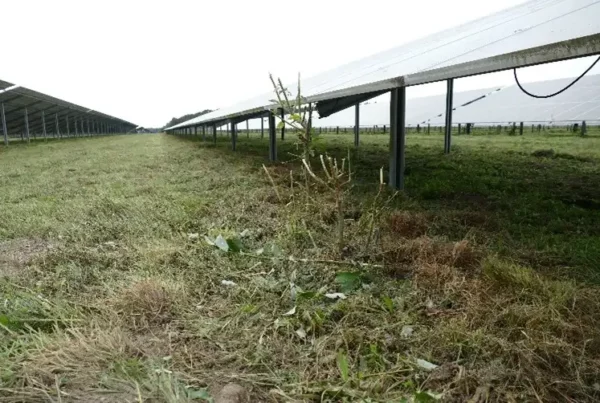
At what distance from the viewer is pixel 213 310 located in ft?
7.32

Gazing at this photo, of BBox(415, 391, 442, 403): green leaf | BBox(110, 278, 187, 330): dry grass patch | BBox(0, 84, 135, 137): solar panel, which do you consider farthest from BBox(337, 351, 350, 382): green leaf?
BBox(0, 84, 135, 137): solar panel

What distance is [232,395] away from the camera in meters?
1.54

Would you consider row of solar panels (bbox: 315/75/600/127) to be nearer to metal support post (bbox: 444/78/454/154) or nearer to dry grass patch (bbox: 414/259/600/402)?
metal support post (bbox: 444/78/454/154)

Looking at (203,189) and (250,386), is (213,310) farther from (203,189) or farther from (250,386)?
(203,189)

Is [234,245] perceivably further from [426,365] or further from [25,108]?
Result: [25,108]

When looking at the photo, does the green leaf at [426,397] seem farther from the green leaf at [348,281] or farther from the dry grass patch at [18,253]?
the dry grass patch at [18,253]

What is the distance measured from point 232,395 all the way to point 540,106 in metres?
22.6

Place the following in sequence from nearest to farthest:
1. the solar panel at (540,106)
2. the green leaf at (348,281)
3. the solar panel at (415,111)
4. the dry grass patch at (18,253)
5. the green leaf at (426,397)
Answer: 1. the green leaf at (426,397)
2. the green leaf at (348,281)
3. the dry grass patch at (18,253)
4. the solar panel at (540,106)
5. the solar panel at (415,111)

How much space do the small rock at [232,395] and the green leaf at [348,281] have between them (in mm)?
936

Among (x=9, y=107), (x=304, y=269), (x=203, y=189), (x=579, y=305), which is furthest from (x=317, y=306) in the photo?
(x=9, y=107)

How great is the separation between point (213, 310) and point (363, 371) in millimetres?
909

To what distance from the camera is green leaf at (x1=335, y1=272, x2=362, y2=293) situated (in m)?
2.37

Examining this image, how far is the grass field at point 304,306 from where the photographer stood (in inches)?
62.6

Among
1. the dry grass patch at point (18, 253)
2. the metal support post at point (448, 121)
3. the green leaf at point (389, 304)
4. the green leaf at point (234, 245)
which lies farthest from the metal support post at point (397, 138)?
the metal support post at point (448, 121)
